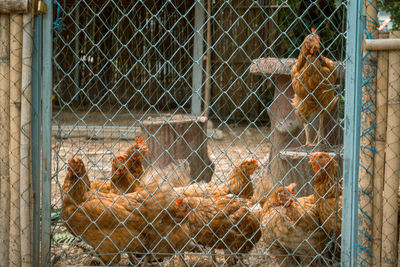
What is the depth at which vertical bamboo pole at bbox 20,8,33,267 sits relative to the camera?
2311mm

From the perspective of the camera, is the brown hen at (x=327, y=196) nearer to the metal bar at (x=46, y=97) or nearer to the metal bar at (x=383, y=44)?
the metal bar at (x=383, y=44)

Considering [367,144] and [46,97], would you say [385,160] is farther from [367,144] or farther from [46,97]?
[46,97]

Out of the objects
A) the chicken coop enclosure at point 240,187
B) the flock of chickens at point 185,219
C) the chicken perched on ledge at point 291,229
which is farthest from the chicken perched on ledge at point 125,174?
the chicken perched on ledge at point 291,229

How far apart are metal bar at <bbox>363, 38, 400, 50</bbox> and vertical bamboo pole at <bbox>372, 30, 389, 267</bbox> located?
41mm

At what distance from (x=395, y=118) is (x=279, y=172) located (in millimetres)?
2029

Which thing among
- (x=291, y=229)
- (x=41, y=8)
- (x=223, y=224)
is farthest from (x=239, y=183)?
(x=41, y=8)

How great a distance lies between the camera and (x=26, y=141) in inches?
93.1

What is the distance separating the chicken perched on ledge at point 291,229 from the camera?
2.84 meters

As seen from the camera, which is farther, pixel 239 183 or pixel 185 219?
pixel 239 183

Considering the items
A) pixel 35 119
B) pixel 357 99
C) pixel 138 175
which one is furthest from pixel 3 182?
pixel 357 99

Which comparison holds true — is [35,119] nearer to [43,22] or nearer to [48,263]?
[43,22]

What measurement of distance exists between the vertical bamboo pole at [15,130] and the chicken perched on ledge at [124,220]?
1.76 ft

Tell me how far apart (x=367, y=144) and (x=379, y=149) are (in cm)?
6

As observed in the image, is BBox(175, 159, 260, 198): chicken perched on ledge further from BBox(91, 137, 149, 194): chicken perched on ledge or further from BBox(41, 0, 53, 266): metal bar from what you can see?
BBox(41, 0, 53, 266): metal bar
